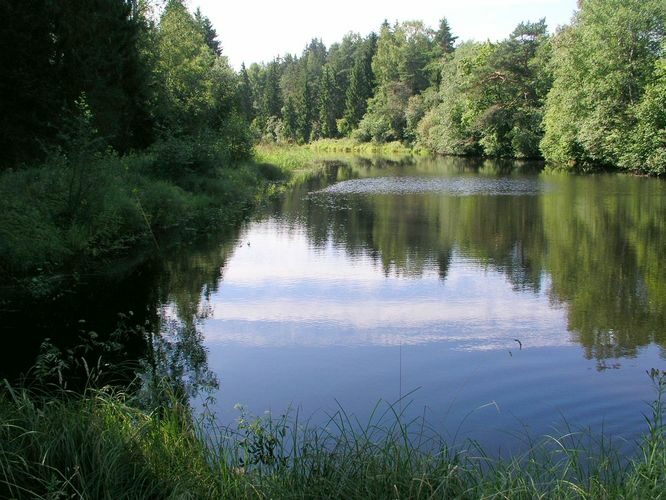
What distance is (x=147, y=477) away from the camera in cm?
415

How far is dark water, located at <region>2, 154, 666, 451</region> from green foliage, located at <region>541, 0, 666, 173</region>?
18.0 m

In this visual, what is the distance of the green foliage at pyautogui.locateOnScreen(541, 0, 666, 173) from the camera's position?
35.5 meters

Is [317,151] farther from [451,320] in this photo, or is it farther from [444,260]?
[451,320]

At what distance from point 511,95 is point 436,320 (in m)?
48.5

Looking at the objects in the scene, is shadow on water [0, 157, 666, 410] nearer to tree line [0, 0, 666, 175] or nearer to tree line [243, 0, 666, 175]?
tree line [0, 0, 666, 175]

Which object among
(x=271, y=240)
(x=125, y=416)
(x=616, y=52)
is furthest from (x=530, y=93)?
(x=125, y=416)

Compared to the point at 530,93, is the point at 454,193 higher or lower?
lower

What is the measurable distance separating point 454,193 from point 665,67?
44.7 feet

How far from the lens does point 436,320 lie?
10.0 metres

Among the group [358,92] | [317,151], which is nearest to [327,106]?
[358,92]

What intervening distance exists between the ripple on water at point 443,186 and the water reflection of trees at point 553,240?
58.2 inches

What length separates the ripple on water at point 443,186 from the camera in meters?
29.9

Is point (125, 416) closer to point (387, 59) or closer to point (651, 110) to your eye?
point (651, 110)

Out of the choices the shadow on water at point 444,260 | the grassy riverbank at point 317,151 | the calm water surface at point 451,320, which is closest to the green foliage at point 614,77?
the shadow on water at point 444,260
